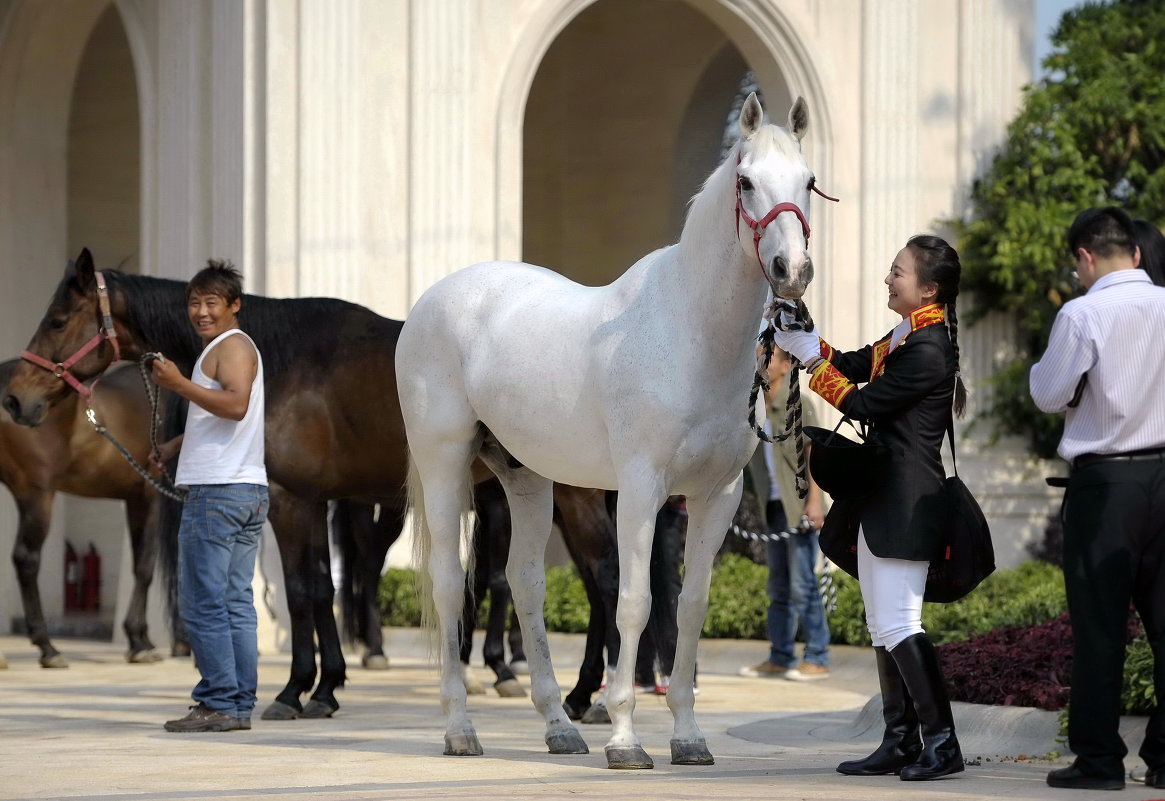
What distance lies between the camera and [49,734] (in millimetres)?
6750

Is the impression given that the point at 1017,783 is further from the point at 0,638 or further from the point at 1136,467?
the point at 0,638

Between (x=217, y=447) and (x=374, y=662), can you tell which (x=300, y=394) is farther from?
(x=374, y=662)

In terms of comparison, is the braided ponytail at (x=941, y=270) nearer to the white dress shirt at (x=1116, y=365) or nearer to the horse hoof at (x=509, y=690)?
the white dress shirt at (x=1116, y=365)

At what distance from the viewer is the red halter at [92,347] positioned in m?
7.43

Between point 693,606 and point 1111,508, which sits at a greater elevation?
point 1111,508

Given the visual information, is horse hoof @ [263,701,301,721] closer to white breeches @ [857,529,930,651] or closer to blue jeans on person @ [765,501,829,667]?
white breeches @ [857,529,930,651]

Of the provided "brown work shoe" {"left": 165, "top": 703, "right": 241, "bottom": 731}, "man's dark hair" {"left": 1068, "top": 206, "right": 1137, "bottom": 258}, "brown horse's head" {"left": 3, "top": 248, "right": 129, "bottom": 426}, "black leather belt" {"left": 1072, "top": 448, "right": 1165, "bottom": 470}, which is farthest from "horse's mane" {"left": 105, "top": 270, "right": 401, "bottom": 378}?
"black leather belt" {"left": 1072, "top": 448, "right": 1165, "bottom": 470}

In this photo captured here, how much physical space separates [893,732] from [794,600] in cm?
447

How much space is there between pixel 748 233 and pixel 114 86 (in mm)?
15310

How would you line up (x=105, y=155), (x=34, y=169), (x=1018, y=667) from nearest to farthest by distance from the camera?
1. (x=1018, y=667)
2. (x=34, y=169)
3. (x=105, y=155)

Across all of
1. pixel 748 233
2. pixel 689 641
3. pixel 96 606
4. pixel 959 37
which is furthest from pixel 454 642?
pixel 96 606

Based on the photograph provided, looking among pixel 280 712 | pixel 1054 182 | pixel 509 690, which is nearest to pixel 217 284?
pixel 280 712

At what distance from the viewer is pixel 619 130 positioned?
18.6 m

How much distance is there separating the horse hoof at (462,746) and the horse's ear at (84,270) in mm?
3061
